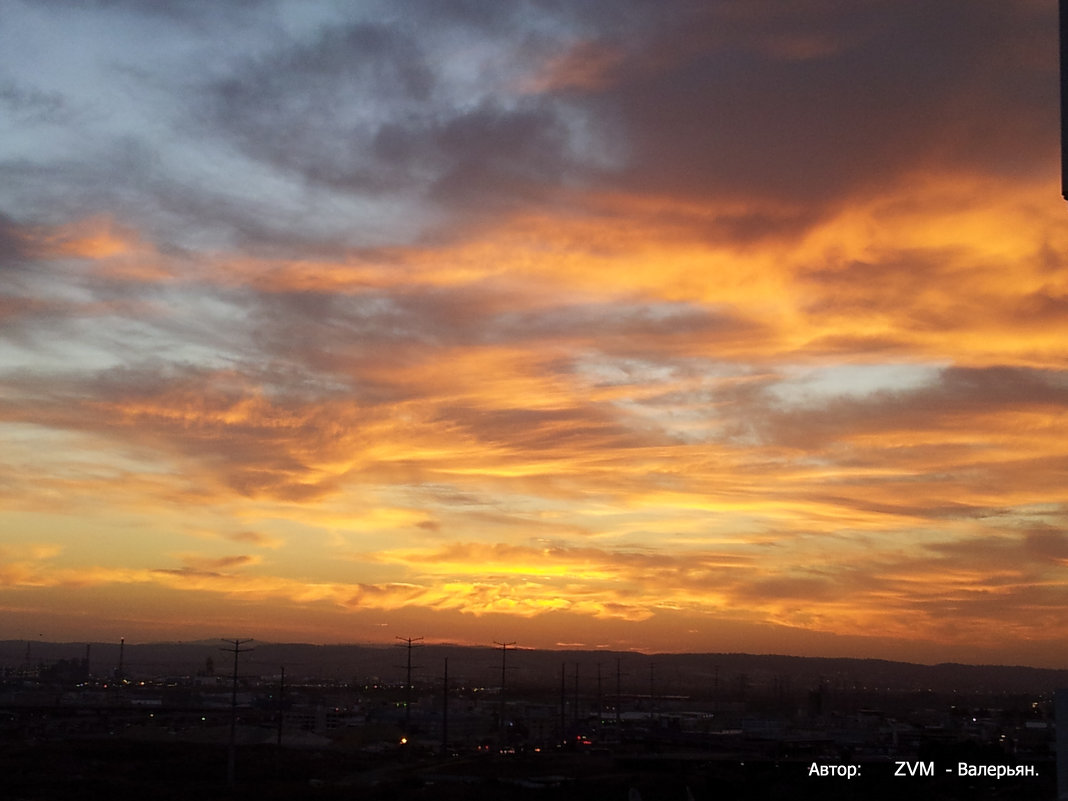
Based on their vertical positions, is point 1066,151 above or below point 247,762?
above

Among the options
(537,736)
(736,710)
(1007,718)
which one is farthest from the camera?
(736,710)

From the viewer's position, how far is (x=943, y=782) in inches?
2653

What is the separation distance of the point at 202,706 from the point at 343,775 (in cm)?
9706

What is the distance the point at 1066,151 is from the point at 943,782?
4733cm

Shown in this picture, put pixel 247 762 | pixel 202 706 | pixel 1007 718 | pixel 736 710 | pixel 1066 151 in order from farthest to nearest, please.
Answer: pixel 736 710 < pixel 202 706 < pixel 1007 718 < pixel 247 762 < pixel 1066 151

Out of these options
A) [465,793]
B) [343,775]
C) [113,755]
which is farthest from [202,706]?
[465,793]

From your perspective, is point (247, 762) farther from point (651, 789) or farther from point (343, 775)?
point (651, 789)

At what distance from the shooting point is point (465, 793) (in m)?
66.1

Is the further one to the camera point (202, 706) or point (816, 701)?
point (816, 701)

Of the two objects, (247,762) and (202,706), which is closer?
(247,762)

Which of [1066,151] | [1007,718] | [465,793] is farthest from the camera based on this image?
[1007,718]

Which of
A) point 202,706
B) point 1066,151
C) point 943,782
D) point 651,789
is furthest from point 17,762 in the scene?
point 202,706

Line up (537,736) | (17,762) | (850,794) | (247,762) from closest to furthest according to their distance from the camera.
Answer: (850,794)
(17,762)
(247,762)
(537,736)

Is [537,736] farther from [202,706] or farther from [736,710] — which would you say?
[736,710]
